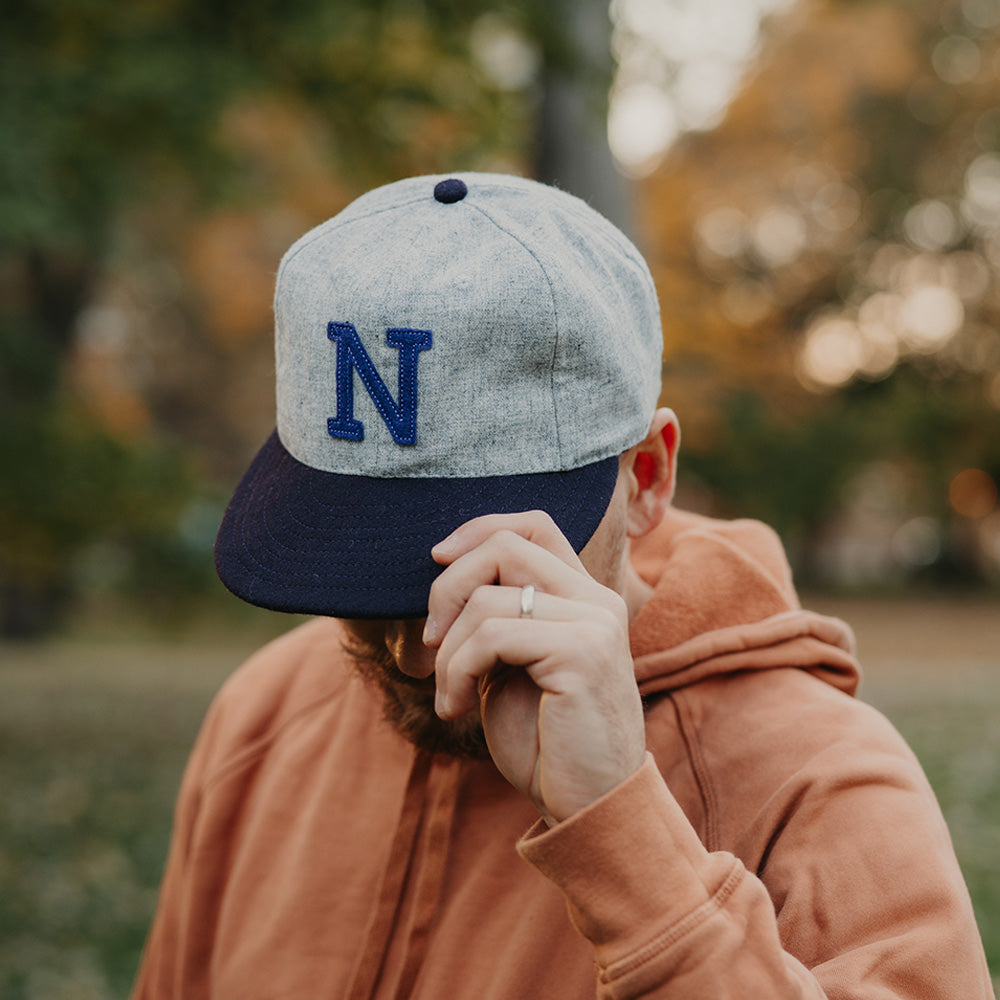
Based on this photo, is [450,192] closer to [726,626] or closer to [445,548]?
[445,548]

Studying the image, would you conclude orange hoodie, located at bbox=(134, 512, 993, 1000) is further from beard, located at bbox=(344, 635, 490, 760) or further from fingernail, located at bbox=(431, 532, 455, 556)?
fingernail, located at bbox=(431, 532, 455, 556)

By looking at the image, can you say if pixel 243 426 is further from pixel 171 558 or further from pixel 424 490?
pixel 424 490

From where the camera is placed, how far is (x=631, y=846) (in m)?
1.19

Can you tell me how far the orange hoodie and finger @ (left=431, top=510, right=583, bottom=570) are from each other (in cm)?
28

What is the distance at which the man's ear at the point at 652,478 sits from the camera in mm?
1630

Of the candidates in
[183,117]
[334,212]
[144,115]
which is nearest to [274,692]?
[183,117]

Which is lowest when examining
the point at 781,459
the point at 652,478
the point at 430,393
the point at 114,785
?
the point at 781,459

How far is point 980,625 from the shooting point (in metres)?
21.0

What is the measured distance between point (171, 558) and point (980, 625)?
1666 cm

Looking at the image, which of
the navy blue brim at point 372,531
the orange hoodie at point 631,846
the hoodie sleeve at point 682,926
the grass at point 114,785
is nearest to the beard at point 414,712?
the orange hoodie at point 631,846

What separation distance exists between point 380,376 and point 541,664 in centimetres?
43

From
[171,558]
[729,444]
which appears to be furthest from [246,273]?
[729,444]

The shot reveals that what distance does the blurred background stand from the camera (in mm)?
5875

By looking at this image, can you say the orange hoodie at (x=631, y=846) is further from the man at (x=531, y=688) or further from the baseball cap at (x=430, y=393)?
the baseball cap at (x=430, y=393)
